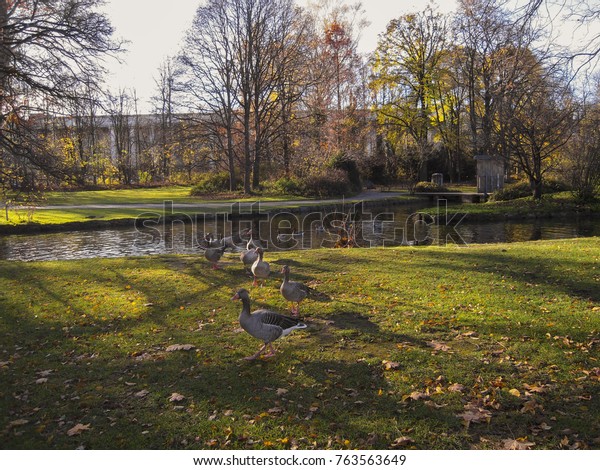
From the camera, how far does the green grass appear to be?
4.53 meters

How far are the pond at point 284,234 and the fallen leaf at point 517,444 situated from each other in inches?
471

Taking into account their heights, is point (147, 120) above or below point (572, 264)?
above

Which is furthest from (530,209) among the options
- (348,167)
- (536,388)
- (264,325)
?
(264,325)

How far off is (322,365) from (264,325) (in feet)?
2.90

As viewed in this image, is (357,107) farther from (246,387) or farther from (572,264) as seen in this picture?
(246,387)

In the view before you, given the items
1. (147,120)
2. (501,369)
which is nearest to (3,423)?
(501,369)

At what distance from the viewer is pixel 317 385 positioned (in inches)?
213

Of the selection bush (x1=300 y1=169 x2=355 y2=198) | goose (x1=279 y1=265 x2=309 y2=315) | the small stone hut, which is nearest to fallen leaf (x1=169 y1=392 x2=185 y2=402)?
goose (x1=279 y1=265 x2=309 y2=315)

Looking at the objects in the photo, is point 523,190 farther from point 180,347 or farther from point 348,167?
point 180,347

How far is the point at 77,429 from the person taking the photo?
15.1 ft

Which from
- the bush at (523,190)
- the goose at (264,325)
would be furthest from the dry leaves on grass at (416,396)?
the bush at (523,190)

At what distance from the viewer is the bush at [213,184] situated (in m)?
38.5

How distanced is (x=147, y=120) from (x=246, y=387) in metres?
56.2

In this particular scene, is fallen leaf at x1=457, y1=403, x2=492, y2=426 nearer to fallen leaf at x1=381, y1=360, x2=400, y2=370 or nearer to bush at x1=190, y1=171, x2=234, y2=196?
fallen leaf at x1=381, y1=360, x2=400, y2=370
